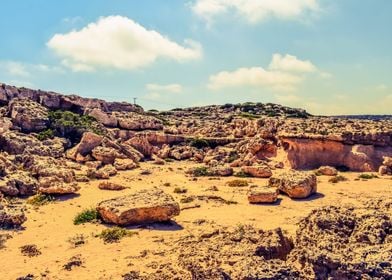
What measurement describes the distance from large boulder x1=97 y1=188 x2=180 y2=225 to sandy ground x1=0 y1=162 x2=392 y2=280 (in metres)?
0.39

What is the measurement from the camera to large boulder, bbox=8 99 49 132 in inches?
1371

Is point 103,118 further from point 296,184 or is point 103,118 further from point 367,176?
point 296,184

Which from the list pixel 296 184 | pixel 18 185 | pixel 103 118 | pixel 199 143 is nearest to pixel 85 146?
pixel 103 118

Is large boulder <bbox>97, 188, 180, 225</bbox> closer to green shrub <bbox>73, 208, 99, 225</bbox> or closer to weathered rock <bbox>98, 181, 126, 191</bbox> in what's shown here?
green shrub <bbox>73, 208, 99, 225</bbox>

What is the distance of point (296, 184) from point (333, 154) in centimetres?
1160

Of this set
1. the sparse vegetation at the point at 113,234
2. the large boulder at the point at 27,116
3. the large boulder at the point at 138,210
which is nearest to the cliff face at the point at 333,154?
the large boulder at the point at 138,210

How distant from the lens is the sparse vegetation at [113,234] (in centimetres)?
1323

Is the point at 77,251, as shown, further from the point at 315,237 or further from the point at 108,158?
the point at 108,158

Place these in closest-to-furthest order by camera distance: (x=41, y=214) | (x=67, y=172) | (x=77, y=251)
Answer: (x=77, y=251) → (x=41, y=214) → (x=67, y=172)

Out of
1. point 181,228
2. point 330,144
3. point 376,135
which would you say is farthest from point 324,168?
point 181,228

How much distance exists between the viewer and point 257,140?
3356 cm

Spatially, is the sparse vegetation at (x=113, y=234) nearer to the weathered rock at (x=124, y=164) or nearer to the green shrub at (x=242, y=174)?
the green shrub at (x=242, y=174)

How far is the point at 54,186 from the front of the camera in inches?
772

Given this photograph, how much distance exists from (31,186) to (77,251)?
9.12m
